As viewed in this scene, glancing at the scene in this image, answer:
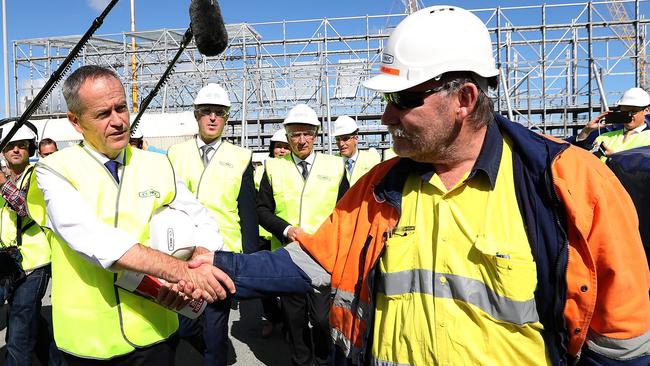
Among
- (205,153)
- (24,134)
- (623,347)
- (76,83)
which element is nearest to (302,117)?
(205,153)

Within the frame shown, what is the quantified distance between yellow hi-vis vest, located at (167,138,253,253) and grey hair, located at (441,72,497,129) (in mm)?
2592

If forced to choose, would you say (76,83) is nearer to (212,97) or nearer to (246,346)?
(212,97)

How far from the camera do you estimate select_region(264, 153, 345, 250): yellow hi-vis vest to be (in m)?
4.36

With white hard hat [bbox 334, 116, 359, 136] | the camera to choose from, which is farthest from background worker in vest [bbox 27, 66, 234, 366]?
the camera

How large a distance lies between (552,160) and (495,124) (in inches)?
11.0

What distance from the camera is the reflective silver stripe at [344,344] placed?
5.58 feet

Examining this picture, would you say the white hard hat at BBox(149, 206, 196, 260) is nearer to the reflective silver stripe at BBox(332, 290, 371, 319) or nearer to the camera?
the reflective silver stripe at BBox(332, 290, 371, 319)

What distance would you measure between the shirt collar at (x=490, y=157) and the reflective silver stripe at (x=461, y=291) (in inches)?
12.8

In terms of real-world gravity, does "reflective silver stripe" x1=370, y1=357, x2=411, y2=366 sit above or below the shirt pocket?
below

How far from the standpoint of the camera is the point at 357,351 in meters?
1.69

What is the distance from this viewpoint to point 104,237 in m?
1.94

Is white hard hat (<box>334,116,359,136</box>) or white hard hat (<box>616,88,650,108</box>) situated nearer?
white hard hat (<box>616,88,650,108</box>)

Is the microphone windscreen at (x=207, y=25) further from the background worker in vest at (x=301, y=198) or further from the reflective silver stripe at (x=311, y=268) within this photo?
the background worker in vest at (x=301, y=198)

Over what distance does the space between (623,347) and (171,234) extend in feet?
5.87
